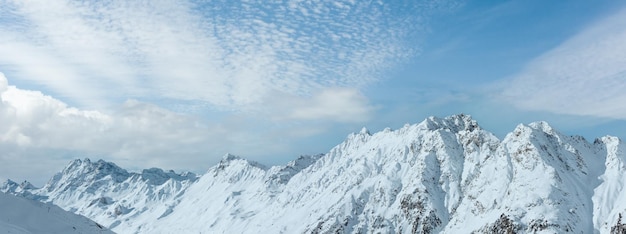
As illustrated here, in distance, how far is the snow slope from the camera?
80625 mm

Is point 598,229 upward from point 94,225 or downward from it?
upward

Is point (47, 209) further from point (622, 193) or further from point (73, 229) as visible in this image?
point (622, 193)

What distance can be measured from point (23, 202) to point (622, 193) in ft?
664

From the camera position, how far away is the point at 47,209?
294 ft

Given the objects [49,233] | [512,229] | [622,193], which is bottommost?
[49,233]

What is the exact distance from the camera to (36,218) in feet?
277

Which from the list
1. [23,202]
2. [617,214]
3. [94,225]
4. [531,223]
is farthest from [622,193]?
[23,202]

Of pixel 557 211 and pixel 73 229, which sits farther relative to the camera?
pixel 557 211

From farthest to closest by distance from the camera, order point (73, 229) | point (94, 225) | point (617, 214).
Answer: point (617, 214) → point (94, 225) → point (73, 229)

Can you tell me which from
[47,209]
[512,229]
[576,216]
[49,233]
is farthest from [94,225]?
[576,216]

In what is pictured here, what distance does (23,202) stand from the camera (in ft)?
286

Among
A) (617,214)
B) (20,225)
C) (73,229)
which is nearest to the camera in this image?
Result: (20,225)

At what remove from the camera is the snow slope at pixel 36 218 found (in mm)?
80625

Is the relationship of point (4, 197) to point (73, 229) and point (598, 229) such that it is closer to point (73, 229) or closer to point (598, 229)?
point (73, 229)
